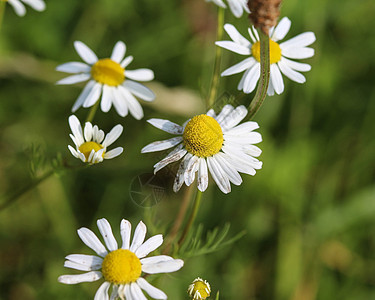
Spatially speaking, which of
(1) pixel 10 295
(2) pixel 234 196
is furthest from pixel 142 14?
(1) pixel 10 295

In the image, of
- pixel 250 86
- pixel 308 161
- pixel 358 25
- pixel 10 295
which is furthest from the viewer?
pixel 358 25

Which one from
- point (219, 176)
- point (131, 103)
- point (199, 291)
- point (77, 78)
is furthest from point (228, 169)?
point (77, 78)

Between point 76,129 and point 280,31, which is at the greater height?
point 280,31

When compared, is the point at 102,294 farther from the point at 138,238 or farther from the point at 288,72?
the point at 288,72

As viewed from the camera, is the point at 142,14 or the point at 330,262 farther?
the point at 142,14

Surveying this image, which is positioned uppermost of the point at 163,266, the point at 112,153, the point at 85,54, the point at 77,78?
the point at 85,54

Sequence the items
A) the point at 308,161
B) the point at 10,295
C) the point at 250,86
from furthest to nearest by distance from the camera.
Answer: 1. the point at 308,161
2. the point at 10,295
3. the point at 250,86

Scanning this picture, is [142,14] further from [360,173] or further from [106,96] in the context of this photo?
[360,173]
